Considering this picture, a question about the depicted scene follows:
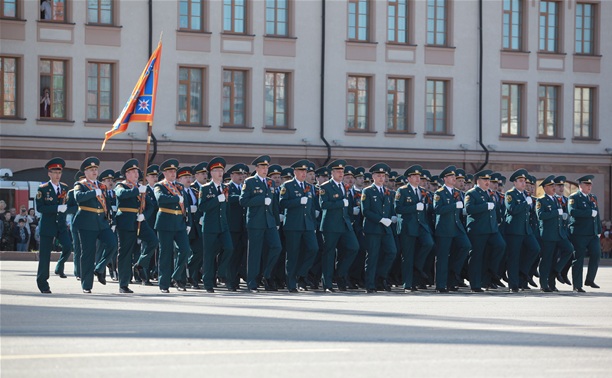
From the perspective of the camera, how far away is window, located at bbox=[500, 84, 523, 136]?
44688 millimetres

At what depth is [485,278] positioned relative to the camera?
70.7 ft

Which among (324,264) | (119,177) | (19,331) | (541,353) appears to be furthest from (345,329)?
(119,177)

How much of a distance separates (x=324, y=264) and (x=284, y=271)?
834 mm

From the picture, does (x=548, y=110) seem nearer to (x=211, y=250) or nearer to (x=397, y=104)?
(x=397, y=104)

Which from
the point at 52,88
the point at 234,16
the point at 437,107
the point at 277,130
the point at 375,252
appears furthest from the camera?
the point at 437,107

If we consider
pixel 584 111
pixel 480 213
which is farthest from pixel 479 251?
pixel 584 111

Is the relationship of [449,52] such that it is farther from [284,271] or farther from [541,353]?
[541,353]

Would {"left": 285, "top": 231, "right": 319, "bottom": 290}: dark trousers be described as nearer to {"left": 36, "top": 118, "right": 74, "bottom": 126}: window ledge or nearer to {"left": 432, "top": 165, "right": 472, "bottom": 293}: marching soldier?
{"left": 432, "top": 165, "right": 472, "bottom": 293}: marching soldier

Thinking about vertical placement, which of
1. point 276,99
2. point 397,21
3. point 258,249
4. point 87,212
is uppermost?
point 397,21

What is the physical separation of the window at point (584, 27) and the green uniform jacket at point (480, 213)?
26.1 m

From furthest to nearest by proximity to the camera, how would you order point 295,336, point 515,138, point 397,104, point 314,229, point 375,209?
point 515,138, point 397,104, point 375,209, point 314,229, point 295,336

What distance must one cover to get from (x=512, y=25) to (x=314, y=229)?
87.0 feet

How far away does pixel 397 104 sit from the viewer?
142 ft

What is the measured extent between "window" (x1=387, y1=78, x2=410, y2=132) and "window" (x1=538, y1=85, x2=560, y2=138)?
5.06 meters
